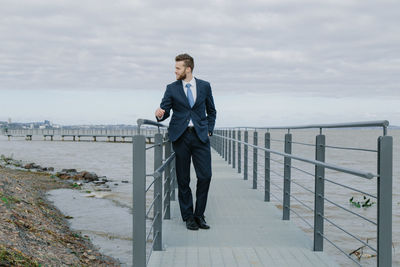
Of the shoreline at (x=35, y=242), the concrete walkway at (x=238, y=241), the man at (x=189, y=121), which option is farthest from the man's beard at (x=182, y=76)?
the shoreline at (x=35, y=242)

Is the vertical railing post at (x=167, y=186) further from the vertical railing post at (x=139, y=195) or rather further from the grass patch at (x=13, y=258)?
the vertical railing post at (x=139, y=195)

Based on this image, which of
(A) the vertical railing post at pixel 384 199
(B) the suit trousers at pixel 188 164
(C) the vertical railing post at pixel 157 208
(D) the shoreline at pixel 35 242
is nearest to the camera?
(A) the vertical railing post at pixel 384 199

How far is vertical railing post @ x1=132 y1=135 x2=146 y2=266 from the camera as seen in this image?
9.97 ft

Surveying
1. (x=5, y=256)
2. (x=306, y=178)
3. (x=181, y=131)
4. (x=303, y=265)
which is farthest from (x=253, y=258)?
(x=306, y=178)

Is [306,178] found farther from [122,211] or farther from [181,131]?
[181,131]

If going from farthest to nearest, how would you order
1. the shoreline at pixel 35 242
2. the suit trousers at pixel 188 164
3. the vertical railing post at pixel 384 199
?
the suit trousers at pixel 188 164, the shoreline at pixel 35 242, the vertical railing post at pixel 384 199

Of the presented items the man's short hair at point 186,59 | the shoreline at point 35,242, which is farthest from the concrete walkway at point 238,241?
the man's short hair at point 186,59

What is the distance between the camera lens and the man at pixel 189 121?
4449 mm

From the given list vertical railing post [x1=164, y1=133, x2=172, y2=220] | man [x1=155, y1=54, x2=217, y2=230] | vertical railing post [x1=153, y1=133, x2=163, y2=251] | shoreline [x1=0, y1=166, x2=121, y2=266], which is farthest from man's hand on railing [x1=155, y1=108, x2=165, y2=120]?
shoreline [x1=0, y1=166, x2=121, y2=266]

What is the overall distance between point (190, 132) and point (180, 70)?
628 mm

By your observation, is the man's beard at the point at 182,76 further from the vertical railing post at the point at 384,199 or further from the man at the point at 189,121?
the vertical railing post at the point at 384,199

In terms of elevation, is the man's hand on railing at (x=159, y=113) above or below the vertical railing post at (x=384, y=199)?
above

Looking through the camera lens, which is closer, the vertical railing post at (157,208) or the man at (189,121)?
the vertical railing post at (157,208)

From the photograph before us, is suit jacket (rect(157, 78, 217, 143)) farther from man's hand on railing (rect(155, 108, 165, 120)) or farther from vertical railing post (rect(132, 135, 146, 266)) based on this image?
vertical railing post (rect(132, 135, 146, 266))
